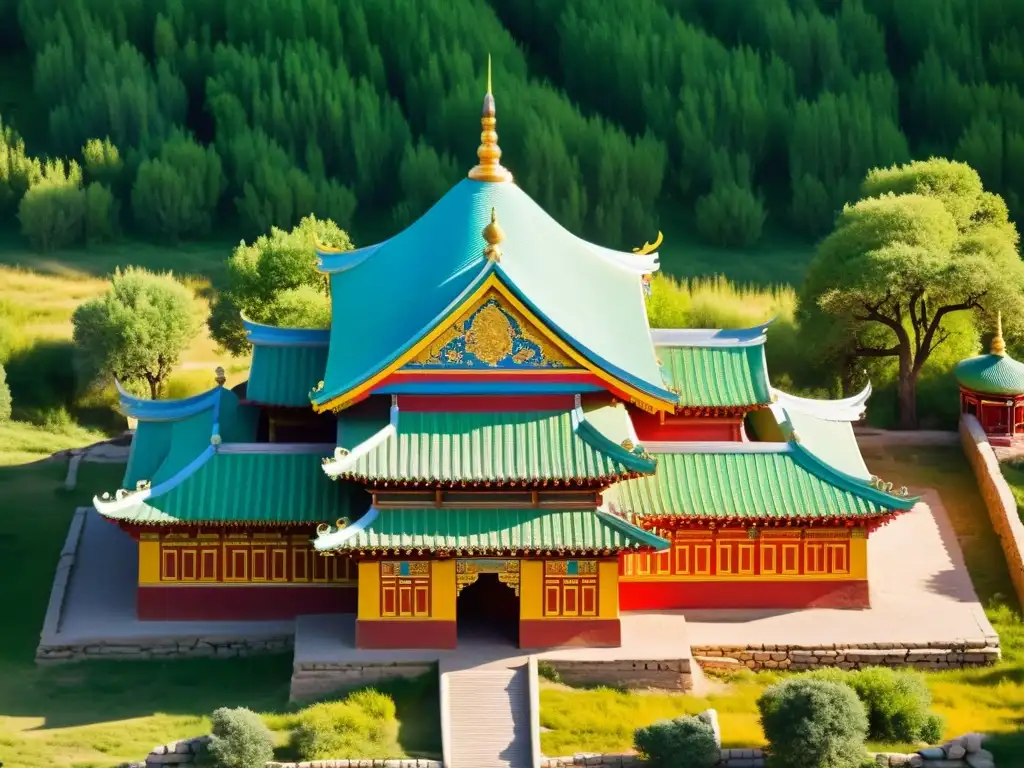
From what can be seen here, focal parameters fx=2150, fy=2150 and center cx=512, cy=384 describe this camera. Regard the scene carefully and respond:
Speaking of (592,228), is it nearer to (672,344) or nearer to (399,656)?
(672,344)

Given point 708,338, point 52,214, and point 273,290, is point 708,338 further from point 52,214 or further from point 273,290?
point 52,214

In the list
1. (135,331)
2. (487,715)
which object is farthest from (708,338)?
(135,331)

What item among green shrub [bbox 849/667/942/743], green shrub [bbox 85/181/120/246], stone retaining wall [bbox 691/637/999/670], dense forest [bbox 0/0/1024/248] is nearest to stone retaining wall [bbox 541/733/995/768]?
green shrub [bbox 849/667/942/743]

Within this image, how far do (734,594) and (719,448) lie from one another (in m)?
3.18

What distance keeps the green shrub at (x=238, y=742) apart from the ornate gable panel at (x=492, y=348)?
8.53 meters

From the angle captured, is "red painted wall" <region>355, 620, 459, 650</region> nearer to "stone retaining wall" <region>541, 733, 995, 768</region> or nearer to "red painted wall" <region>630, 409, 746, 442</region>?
"stone retaining wall" <region>541, 733, 995, 768</region>

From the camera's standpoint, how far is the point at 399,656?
43719mm

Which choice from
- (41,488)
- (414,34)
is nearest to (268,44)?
(414,34)

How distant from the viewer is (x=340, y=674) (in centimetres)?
4334

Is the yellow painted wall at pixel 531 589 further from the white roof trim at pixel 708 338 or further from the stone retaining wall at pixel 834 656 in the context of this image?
the white roof trim at pixel 708 338

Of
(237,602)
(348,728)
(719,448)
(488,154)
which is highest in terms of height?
(488,154)

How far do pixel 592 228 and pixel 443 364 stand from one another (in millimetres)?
42759

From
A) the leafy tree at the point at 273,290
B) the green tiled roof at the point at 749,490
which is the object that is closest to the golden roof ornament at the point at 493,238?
the green tiled roof at the point at 749,490

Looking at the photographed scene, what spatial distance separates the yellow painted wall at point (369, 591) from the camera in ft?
Answer: 144
